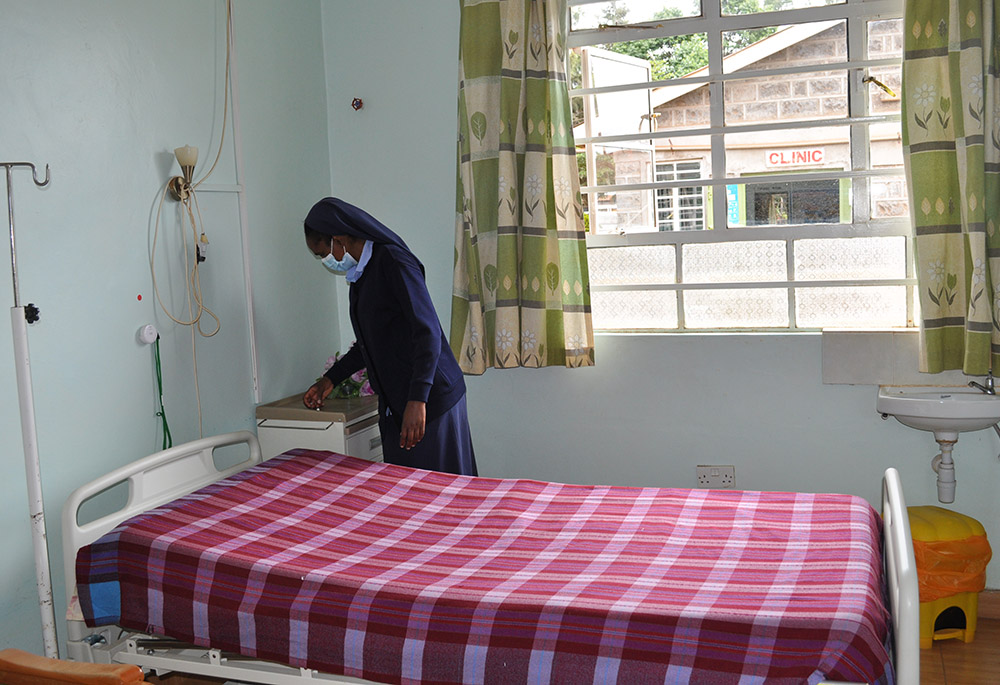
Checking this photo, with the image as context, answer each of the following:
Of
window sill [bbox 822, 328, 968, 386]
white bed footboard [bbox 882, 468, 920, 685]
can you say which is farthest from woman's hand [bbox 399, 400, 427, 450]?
window sill [bbox 822, 328, 968, 386]

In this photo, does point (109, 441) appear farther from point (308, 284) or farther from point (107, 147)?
point (308, 284)

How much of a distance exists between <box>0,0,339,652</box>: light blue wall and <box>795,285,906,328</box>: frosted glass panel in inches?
84.0

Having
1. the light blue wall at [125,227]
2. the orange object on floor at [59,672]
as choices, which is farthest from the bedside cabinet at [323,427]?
the orange object on floor at [59,672]

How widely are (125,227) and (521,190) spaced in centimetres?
154

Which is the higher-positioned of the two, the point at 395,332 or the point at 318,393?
the point at 395,332

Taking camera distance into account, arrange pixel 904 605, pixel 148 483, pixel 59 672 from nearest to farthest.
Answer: pixel 904 605 → pixel 59 672 → pixel 148 483

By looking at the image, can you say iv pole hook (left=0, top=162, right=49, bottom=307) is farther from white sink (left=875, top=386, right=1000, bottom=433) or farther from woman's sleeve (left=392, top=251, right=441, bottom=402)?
white sink (left=875, top=386, right=1000, bottom=433)

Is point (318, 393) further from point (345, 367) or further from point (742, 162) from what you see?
point (742, 162)

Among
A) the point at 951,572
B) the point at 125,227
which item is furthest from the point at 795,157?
the point at 125,227

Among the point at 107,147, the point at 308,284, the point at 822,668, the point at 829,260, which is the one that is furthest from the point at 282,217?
the point at 822,668

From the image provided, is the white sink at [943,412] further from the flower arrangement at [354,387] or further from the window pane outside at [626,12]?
the flower arrangement at [354,387]

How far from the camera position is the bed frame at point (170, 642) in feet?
5.81

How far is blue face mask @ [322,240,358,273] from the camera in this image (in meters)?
3.09

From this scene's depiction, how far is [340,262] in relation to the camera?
3.11 meters
